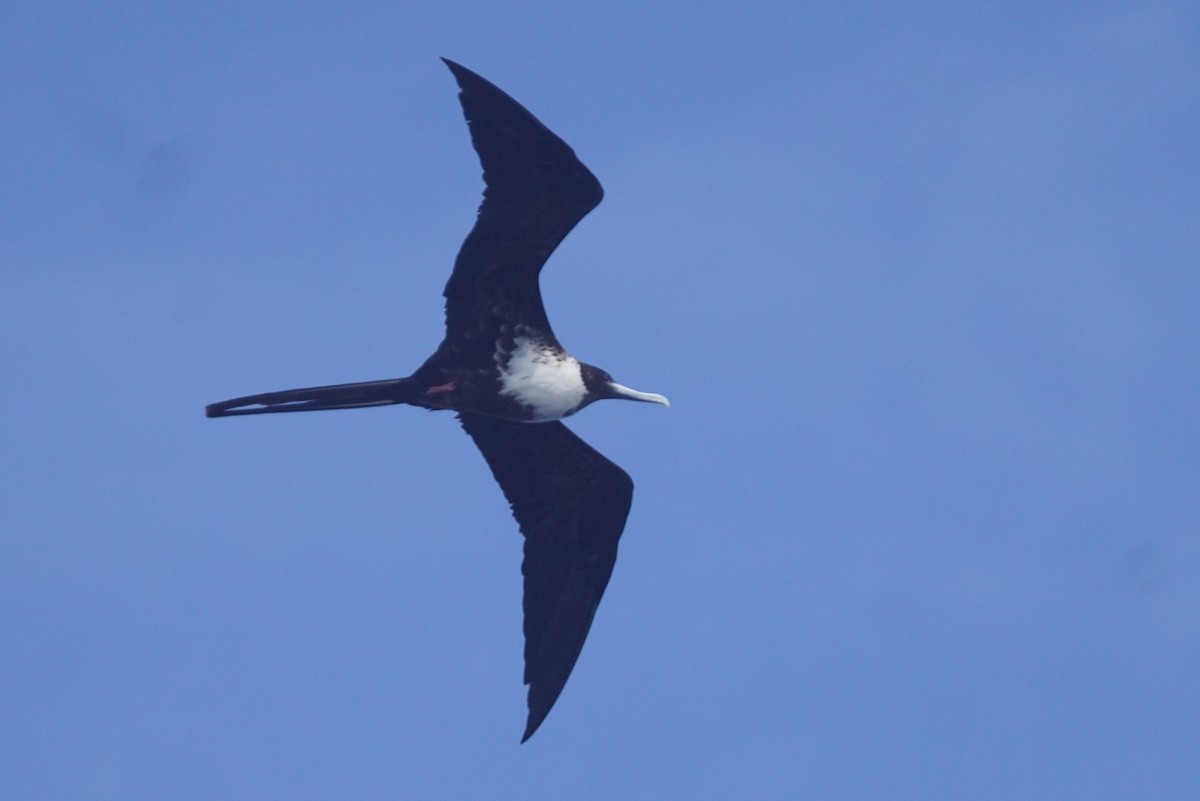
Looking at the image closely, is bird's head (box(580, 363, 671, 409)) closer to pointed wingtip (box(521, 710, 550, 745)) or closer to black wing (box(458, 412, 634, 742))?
black wing (box(458, 412, 634, 742))

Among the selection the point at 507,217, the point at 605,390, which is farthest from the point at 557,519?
the point at 507,217

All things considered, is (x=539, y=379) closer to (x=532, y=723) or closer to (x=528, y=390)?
(x=528, y=390)

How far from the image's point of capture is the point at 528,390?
11258 mm

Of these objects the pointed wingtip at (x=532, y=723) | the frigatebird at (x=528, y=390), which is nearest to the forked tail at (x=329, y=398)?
the frigatebird at (x=528, y=390)

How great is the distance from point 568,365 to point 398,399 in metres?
1.13

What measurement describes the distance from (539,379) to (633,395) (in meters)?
0.84

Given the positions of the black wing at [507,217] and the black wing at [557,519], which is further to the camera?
the black wing at [557,519]

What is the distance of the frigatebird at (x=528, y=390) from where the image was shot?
34.4 feet

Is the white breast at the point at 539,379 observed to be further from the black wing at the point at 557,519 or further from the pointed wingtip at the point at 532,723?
the pointed wingtip at the point at 532,723

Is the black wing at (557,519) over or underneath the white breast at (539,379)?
underneath

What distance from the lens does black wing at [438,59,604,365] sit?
33.9 ft

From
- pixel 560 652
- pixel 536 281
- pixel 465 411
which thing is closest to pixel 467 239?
pixel 536 281

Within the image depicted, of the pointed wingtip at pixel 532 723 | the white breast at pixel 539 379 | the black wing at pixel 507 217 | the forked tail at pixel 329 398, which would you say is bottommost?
the pointed wingtip at pixel 532 723

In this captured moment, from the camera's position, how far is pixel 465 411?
11398 mm
